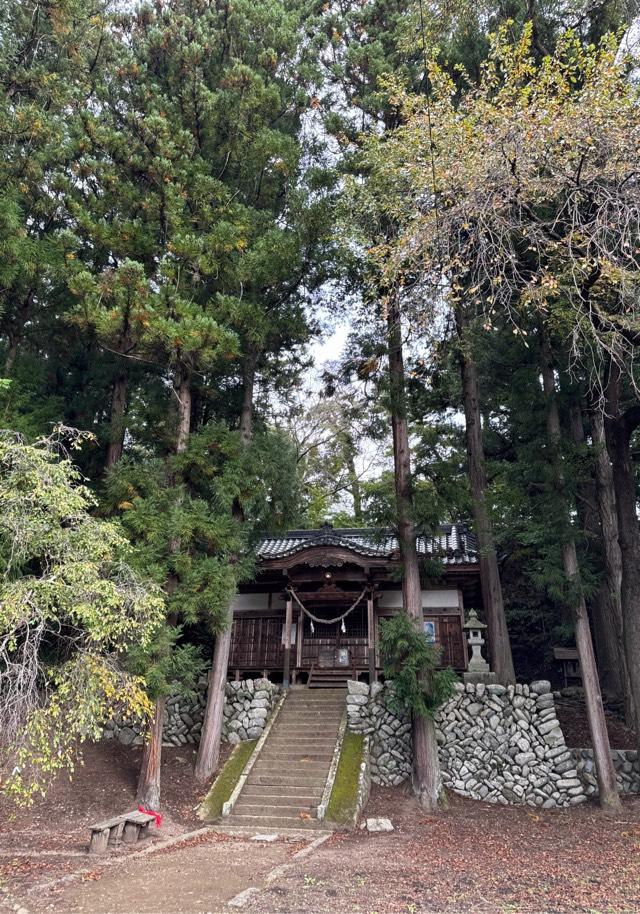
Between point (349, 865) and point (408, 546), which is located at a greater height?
point (408, 546)

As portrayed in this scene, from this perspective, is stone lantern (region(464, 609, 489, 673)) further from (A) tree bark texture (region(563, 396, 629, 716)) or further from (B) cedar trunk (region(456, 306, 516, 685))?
(A) tree bark texture (region(563, 396, 629, 716))

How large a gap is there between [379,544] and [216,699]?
4.13 metres

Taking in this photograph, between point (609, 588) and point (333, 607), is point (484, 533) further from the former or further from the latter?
point (333, 607)

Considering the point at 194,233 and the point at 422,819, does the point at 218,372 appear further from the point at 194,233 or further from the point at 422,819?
the point at 422,819

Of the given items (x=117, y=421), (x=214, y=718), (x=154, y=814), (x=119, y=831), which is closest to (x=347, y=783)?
(x=214, y=718)

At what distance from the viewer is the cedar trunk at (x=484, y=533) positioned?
1030 cm

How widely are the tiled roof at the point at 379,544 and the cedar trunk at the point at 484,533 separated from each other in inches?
28.1

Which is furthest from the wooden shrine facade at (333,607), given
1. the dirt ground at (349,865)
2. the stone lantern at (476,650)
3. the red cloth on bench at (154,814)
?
the red cloth on bench at (154,814)

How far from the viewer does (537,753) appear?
948 cm

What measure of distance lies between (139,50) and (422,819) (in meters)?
14.6

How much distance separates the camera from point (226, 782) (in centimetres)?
902

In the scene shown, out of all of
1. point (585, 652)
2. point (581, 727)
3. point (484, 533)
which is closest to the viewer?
point (585, 652)

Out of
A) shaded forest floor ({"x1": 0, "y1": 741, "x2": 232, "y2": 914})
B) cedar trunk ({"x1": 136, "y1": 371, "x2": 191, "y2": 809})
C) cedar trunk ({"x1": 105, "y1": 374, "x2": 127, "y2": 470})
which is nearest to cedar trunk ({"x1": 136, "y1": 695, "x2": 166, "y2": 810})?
cedar trunk ({"x1": 136, "y1": 371, "x2": 191, "y2": 809})

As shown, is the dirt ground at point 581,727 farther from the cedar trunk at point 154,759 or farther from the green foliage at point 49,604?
the green foliage at point 49,604
